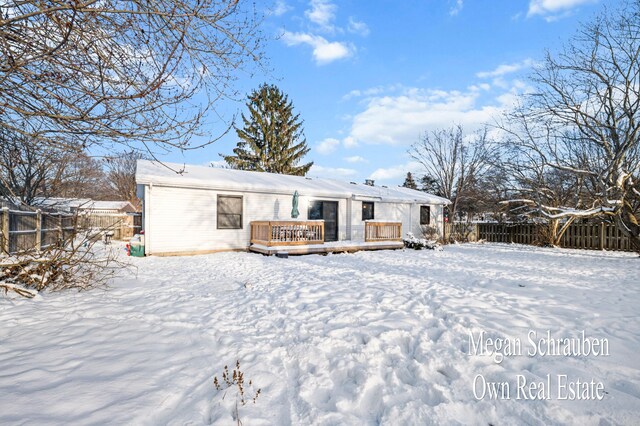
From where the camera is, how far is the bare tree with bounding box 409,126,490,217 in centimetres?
2011

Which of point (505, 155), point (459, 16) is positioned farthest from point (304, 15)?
point (505, 155)

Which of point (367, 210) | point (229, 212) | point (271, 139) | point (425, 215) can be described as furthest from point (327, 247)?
point (271, 139)

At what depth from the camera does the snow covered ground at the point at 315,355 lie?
1971 millimetres

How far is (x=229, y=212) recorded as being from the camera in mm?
11055

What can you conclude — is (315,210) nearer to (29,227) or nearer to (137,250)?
(137,250)

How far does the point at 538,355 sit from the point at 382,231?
33.4ft

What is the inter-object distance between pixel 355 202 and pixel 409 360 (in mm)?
11494

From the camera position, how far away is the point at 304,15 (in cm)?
575

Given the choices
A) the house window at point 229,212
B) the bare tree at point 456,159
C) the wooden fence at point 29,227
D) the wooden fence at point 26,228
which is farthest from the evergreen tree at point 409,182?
the wooden fence at point 26,228

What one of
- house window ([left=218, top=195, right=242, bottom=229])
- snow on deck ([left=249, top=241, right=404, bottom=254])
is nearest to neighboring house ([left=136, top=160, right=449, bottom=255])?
house window ([left=218, top=195, right=242, bottom=229])

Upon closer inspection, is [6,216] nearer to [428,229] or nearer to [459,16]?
[459,16]

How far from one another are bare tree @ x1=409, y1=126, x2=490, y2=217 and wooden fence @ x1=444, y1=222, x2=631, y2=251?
2090 millimetres

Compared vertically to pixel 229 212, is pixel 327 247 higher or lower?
lower

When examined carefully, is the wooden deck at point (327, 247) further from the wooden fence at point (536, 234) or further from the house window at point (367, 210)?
the wooden fence at point (536, 234)
